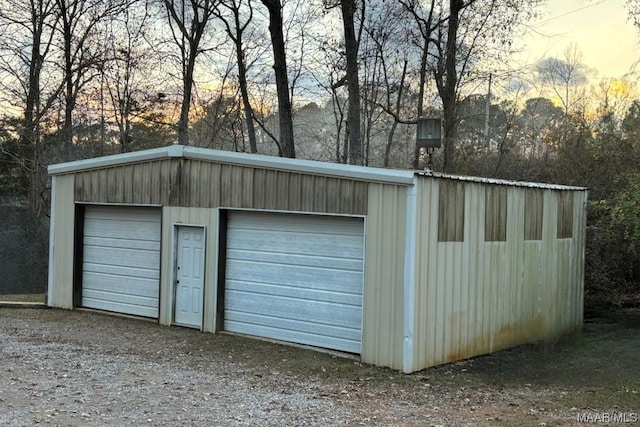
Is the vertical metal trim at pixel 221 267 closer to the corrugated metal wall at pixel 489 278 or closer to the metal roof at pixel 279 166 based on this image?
the metal roof at pixel 279 166

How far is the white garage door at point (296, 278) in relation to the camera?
8328 millimetres

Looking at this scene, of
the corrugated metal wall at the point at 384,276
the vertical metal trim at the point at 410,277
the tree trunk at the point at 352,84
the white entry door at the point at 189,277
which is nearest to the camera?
the vertical metal trim at the point at 410,277

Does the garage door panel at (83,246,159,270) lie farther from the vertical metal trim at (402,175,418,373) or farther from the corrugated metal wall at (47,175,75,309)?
the vertical metal trim at (402,175,418,373)

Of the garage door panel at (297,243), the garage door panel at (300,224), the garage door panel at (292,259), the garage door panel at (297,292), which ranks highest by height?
the garage door panel at (300,224)

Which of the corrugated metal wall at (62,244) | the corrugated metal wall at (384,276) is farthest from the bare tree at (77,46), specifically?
the corrugated metal wall at (384,276)

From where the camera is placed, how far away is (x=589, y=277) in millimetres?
14531

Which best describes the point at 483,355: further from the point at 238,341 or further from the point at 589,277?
the point at 589,277

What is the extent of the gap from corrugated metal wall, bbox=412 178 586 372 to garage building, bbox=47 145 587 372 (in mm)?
25

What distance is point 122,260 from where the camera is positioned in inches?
431

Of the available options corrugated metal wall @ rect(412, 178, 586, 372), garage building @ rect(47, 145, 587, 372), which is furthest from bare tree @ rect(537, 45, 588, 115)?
corrugated metal wall @ rect(412, 178, 586, 372)

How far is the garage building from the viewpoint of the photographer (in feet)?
25.2

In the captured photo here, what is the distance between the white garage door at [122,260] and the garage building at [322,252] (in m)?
0.03

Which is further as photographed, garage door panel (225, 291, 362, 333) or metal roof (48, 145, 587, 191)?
garage door panel (225, 291, 362, 333)

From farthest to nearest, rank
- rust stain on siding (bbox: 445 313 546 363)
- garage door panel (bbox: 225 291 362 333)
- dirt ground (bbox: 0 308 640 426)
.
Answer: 1. garage door panel (bbox: 225 291 362 333)
2. rust stain on siding (bbox: 445 313 546 363)
3. dirt ground (bbox: 0 308 640 426)
